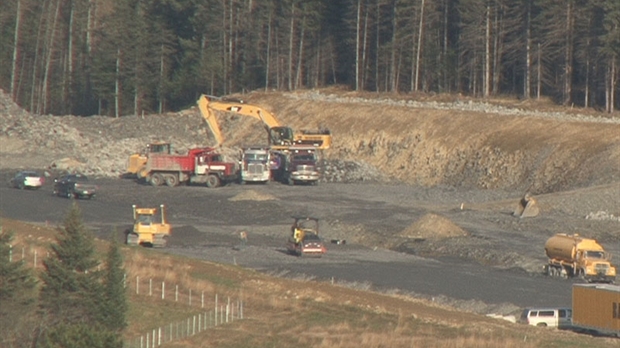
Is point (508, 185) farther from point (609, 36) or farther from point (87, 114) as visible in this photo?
point (87, 114)

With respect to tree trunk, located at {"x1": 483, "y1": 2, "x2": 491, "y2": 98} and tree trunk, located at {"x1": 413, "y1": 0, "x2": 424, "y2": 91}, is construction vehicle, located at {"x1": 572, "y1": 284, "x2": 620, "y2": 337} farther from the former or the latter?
tree trunk, located at {"x1": 413, "y1": 0, "x2": 424, "y2": 91}

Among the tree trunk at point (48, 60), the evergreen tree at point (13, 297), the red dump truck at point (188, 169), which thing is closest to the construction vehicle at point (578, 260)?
the evergreen tree at point (13, 297)

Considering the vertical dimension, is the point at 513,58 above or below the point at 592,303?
above

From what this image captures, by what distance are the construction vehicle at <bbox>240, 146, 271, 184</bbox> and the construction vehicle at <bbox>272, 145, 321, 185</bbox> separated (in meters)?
1.52

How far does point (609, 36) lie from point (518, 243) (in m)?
36.2

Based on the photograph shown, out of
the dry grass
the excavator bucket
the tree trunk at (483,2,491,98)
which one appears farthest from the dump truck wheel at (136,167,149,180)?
the dry grass

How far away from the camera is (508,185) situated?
84.9 meters

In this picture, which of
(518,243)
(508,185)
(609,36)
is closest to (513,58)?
(609,36)

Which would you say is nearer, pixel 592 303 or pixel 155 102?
pixel 592 303

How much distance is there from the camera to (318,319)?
43.3 meters

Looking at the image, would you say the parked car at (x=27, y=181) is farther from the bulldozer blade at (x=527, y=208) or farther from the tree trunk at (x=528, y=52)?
the tree trunk at (x=528, y=52)

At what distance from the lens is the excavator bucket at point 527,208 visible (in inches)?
2739

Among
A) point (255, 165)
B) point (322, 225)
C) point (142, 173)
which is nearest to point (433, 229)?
point (322, 225)

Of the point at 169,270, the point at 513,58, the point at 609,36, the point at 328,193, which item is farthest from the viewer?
the point at 513,58
